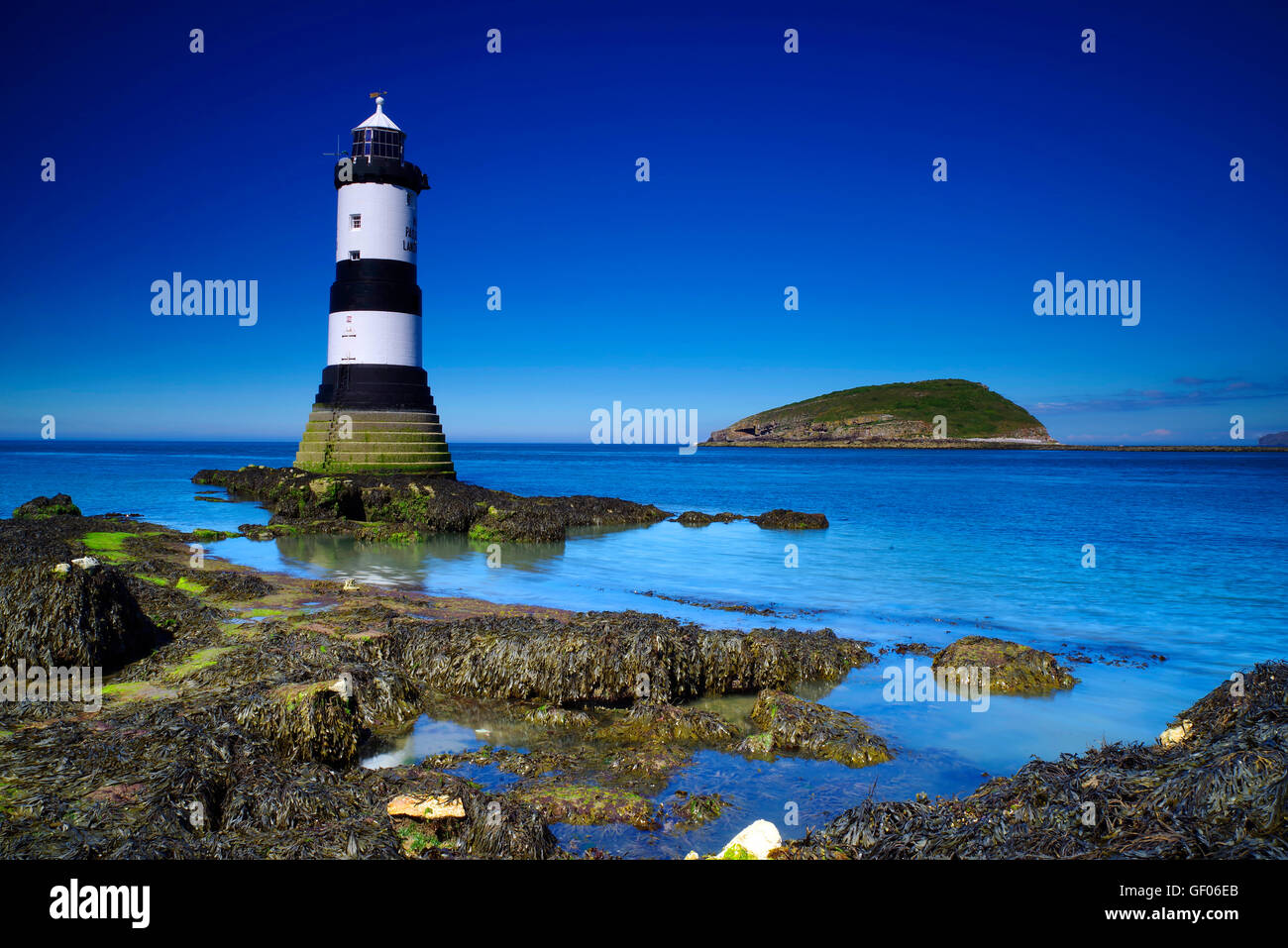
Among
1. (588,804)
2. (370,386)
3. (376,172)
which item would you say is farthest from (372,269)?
(588,804)

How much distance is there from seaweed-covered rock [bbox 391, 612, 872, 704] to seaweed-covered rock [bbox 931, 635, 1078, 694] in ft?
5.58

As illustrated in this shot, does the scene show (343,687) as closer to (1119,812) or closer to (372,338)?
(1119,812)

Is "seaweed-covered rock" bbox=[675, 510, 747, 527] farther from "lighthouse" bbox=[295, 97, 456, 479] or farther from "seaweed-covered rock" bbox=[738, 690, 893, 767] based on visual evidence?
"seaweed-covered rock" bbox=[738, 690, 893, 767]

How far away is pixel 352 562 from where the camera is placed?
19500 mm

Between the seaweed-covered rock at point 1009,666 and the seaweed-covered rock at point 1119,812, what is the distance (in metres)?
4.68

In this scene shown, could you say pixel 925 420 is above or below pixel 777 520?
above

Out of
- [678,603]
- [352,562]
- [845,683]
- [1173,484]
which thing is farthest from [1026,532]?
[1173,484]

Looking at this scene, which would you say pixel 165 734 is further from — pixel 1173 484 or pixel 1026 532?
pixel 1173 484

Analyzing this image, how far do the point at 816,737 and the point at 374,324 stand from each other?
28.5 meters

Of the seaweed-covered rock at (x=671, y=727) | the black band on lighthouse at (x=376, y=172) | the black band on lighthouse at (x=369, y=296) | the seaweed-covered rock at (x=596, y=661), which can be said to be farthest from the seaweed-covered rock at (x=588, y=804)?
the black band on lighthouse at (x=376, y=172)

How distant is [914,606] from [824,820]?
413 inches

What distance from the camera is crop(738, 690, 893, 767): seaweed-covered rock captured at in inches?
291

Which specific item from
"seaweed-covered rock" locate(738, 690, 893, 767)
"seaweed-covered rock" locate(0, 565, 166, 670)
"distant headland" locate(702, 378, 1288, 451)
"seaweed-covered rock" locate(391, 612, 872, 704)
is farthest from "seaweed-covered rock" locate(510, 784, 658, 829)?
"distant headland" locate(702, 378, 1288, 451)

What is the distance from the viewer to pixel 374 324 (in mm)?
30969
